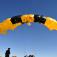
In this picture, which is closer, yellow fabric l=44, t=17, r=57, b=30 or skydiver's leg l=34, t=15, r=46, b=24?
yellow fabric l=44, t=17, r=57, b=30

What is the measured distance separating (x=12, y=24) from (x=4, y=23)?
1.44m

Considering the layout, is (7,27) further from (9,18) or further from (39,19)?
(39,19)

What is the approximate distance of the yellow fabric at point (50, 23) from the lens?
42.4m

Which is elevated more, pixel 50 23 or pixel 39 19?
pixel 39 19

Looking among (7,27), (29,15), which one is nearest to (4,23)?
(7,27)

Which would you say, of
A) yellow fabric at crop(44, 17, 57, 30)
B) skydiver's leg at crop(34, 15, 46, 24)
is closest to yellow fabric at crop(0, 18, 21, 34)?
skydiver's leg at crop(34, 15, 46, 24)

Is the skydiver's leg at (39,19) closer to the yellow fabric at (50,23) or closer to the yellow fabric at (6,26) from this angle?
the yellow fabric at (50,23)

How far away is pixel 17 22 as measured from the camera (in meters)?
43.3

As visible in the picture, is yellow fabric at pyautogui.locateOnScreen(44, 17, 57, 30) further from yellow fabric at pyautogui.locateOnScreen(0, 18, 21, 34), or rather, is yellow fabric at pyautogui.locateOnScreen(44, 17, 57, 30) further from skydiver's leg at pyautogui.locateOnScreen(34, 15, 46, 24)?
yellow fabric at pyautogui.locateOnScreen(0, 18, 21, 34)

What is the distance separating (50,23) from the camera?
4278cm

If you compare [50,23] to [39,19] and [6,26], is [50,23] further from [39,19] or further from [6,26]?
[6,26]

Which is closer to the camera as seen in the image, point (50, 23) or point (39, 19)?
point (50, 23)

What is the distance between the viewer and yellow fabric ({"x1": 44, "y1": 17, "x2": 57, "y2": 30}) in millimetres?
42438

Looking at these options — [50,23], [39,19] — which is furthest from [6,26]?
[50,23]
